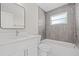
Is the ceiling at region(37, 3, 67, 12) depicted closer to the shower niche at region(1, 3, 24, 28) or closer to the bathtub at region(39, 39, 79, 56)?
the shower niche at region(1, 3, 24, 28)

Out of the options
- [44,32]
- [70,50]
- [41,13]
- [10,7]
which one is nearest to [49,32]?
[44,32]

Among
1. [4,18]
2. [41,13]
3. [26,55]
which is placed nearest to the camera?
[4,18]

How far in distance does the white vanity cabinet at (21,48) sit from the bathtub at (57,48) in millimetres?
132

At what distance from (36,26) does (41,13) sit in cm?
24

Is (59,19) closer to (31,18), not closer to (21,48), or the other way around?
(31,18)

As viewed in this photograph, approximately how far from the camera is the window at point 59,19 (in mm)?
1213

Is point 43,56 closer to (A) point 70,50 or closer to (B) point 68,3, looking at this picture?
(A) point 70,50

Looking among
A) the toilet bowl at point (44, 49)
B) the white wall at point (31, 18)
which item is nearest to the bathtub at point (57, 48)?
the toilet bowl at point (44, 49)

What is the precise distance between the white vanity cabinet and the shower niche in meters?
0.27

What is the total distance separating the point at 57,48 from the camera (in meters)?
1.23

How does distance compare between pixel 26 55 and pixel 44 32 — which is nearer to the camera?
pixel 26 55

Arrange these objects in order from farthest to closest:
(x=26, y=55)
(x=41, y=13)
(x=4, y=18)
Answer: (x=41, y=13) → (x=26, y=55) → (x=4, y=18)

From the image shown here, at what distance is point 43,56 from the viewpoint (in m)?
1.17

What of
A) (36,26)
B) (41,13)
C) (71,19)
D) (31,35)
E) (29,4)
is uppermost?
(29,4)
